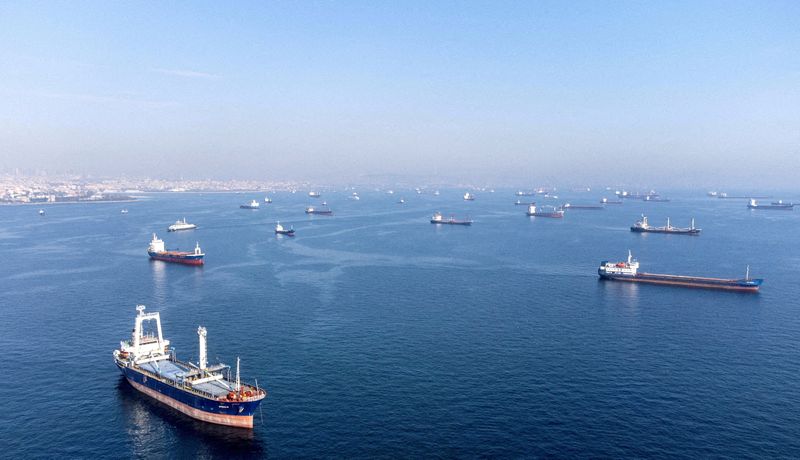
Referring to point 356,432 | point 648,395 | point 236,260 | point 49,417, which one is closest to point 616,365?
point 648,395

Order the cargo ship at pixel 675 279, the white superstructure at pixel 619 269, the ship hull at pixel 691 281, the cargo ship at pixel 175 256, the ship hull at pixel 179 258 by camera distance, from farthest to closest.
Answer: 1. the cargo ship at pixel 175 256
2. the ship hull at pixel 179 258
3. the white superstructure at pixel 619 269
4. the cargo ship at pixel 675 279
5. the ship hull at pixel 691 281

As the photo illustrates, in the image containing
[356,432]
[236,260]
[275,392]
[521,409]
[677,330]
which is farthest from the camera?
[236,260]

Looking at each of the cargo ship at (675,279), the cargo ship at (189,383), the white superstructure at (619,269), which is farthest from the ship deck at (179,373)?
the cargo ship at (675,279)

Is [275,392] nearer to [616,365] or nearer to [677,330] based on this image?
[616,365]

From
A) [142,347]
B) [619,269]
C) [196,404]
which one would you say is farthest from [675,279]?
[142,347]

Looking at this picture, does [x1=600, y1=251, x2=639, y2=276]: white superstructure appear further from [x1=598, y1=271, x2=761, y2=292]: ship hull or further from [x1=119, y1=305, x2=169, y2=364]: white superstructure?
[x1=119, y1=305, x2=169, y2=364]: white superstructure

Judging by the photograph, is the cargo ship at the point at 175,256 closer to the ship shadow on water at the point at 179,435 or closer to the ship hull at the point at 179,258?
the ship hull at the point at 179,258

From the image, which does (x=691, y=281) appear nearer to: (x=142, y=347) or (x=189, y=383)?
(x=189, y=383)

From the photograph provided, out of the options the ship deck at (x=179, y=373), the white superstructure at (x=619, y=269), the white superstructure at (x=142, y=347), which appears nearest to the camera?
the ship deck at (x=179, y=373)
